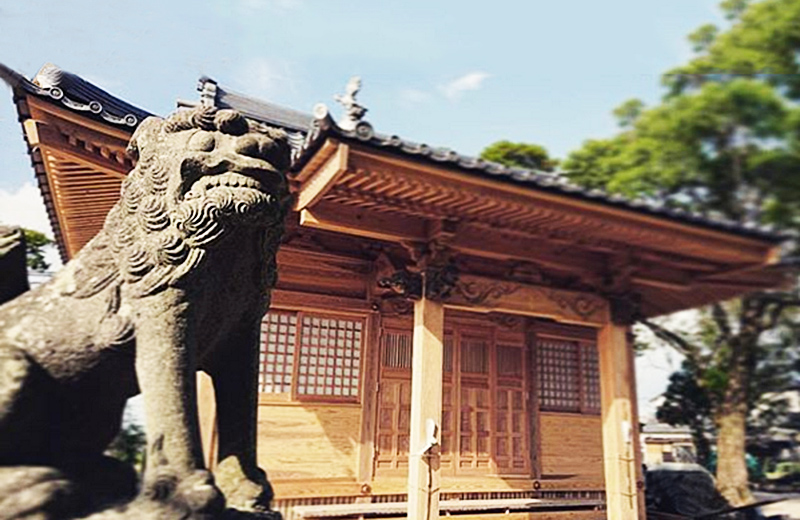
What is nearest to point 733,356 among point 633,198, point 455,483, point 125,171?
point 633,198

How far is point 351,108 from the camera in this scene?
400 centimetres

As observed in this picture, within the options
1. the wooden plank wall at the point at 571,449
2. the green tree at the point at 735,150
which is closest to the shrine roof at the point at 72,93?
the green tree at the point at 735,150

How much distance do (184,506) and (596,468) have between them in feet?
22.3

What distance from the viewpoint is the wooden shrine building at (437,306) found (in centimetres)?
391

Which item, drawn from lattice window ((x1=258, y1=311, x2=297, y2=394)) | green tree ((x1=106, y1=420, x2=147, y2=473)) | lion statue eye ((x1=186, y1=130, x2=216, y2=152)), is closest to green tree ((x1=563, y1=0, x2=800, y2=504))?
lion statue eye ((x1=186, y1=130, x2=216, y2=152))

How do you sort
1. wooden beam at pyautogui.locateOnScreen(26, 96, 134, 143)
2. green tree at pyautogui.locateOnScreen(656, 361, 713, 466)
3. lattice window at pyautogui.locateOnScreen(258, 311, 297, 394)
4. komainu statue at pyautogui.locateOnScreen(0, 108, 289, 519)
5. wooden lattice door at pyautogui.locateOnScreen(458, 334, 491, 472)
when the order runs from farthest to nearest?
wooden lattice door at pyautogui.locateOnScreen(458, 334, 491, 472)
lattice window at pyautogui.locateOnScreen(258, 311, 297, 394)
green tree at pyautogui.locateOnScreen(656, 361, 713, 466)
wooden beam at pyautogui.locateOnScreen(26, 96, 134, 143)
komainu statue at pyautogui.locateOnScreen(0, 108, 289, 519)

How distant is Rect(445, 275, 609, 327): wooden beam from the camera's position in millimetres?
4980

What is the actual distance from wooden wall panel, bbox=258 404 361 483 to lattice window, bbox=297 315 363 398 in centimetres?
18

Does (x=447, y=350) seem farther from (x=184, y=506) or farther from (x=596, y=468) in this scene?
(x=184, y=506)

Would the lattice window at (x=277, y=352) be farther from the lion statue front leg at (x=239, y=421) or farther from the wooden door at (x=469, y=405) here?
the lion statue front leg at (x=239, y=421)

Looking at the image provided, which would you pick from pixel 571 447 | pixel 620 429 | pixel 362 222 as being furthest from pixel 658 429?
pixel 362 222

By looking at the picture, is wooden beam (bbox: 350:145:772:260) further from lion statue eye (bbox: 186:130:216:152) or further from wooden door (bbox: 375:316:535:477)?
wooden door (bbox: 375:316:535:477)

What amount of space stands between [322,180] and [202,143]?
2455 millimetres

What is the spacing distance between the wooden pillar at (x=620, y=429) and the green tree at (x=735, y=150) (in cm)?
148
